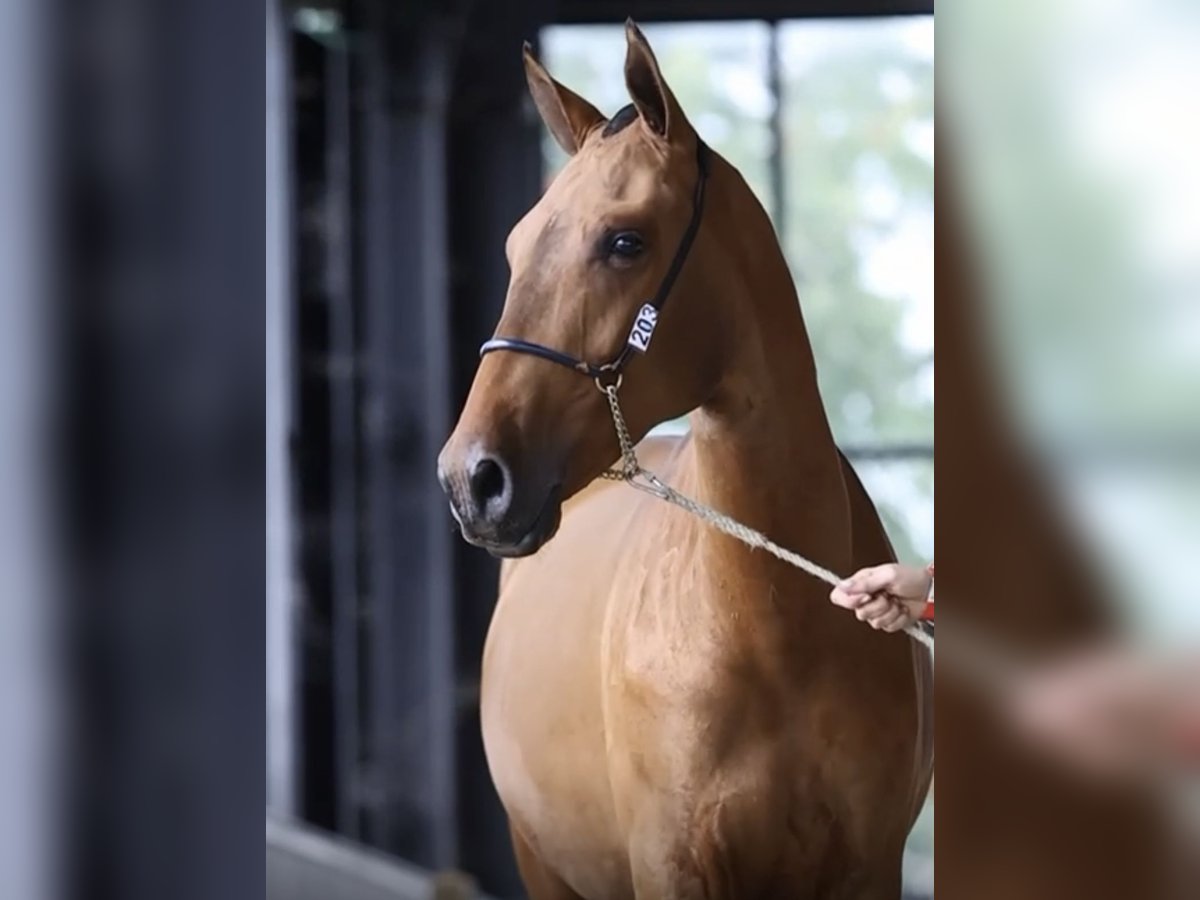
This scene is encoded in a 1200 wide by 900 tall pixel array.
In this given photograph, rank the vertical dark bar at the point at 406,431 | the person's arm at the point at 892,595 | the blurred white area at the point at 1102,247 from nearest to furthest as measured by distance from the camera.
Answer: the blurred white area at the point at 1102,247 < the person's arm at the point at 892,595 < the vertical dark bar at the point at 406,431

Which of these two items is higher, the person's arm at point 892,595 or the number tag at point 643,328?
the number tag at point 643,328

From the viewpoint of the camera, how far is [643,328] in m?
1.20

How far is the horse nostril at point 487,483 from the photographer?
1204 mm

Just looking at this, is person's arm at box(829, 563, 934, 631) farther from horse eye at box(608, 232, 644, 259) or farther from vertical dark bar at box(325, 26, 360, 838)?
vertical dark bar at box(325, 26, 360, 838)

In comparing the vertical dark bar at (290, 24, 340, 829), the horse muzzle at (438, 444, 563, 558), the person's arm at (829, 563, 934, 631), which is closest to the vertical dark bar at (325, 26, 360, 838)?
the vertical dark bar at (290, 24, 340, 829)

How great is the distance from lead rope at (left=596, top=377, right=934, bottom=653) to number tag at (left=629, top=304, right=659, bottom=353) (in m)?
0.03

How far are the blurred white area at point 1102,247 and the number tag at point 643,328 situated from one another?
0.26 meters

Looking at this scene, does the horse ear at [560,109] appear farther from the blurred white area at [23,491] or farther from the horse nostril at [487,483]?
the blurred white area at [23,491]

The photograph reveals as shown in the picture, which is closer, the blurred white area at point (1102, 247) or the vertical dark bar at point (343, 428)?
the blurred white area at point (1102, 247)

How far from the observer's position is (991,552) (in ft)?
3.76

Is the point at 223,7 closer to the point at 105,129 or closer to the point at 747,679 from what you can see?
the point at 105,129

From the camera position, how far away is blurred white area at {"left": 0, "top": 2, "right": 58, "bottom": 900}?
1378 mm

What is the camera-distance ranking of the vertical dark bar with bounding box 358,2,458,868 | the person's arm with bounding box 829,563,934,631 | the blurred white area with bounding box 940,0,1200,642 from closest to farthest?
the blurred white area with bounding box 940,0,1200,642
the person's arm with bounding box 829,563,934,631
the vertical dark bar with bounding box 358,2,458,868

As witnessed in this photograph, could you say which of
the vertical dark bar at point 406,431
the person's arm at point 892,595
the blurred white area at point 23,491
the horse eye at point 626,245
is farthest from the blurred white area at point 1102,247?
→ the blurred white area at point 23,491
